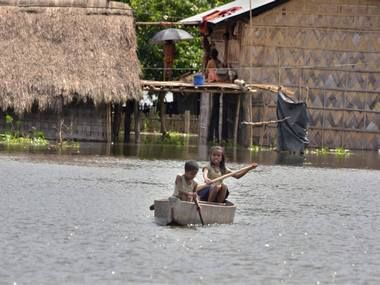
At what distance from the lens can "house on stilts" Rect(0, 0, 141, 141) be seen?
136 ft

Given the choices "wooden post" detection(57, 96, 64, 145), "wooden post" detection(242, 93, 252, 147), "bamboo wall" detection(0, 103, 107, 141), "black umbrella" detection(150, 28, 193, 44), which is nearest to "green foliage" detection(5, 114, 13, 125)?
"bamboo wall" detection(0, 103, 107, 141)

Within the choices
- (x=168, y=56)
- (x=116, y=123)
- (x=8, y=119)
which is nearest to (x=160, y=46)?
(x=168, y=56)

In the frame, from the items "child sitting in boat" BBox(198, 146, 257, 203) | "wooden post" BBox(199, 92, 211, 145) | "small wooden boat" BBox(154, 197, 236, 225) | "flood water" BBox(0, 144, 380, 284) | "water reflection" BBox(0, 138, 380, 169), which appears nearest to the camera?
"flood water" BBox(0, 144, 380, 284)

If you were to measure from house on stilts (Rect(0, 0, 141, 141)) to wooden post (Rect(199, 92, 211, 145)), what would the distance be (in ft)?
7.39

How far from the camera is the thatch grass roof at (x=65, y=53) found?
4144 cm

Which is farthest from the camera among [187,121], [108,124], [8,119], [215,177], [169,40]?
[187,121]

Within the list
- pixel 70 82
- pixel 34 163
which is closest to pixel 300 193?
pixel 34 163

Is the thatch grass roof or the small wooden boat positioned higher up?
the thatch grass roof

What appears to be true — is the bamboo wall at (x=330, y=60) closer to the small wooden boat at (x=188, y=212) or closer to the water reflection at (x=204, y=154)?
the water reflection at (x=204, y=154)

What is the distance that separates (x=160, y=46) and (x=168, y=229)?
101 feet

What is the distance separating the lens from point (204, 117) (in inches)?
1727

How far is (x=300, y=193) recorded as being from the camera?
2842cm

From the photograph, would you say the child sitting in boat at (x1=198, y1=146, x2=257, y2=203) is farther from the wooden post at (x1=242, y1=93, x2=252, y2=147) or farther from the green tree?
the green tree

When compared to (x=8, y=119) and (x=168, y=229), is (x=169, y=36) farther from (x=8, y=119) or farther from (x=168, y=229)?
(x=168, y=229)
